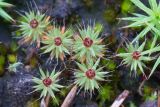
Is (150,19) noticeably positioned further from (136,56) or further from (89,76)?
(89,76)

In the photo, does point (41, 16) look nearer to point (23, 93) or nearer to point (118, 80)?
point (23, 93)

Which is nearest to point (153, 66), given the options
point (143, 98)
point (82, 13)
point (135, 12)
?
point (143, 98)

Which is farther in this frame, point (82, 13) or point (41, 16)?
point (82, 13)

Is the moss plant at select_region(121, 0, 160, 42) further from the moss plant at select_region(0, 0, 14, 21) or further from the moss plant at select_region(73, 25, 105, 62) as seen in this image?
the moss plant at select_region(0, 0, 14, 21)

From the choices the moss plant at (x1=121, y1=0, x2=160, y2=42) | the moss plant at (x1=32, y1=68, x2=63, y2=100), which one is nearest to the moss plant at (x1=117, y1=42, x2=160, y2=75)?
the moss plant at (x1=121, y1=0, x2=160, y2=42)

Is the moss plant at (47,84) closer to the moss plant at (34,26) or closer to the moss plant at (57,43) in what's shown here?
the moss plant at (57,43)

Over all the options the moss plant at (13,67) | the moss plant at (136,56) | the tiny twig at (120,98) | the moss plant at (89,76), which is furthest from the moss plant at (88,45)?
the moss plant at (13,67)

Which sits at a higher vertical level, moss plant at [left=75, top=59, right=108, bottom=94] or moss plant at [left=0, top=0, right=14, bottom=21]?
moss plant at [left=0, top=0, right=14, bottom=21]
